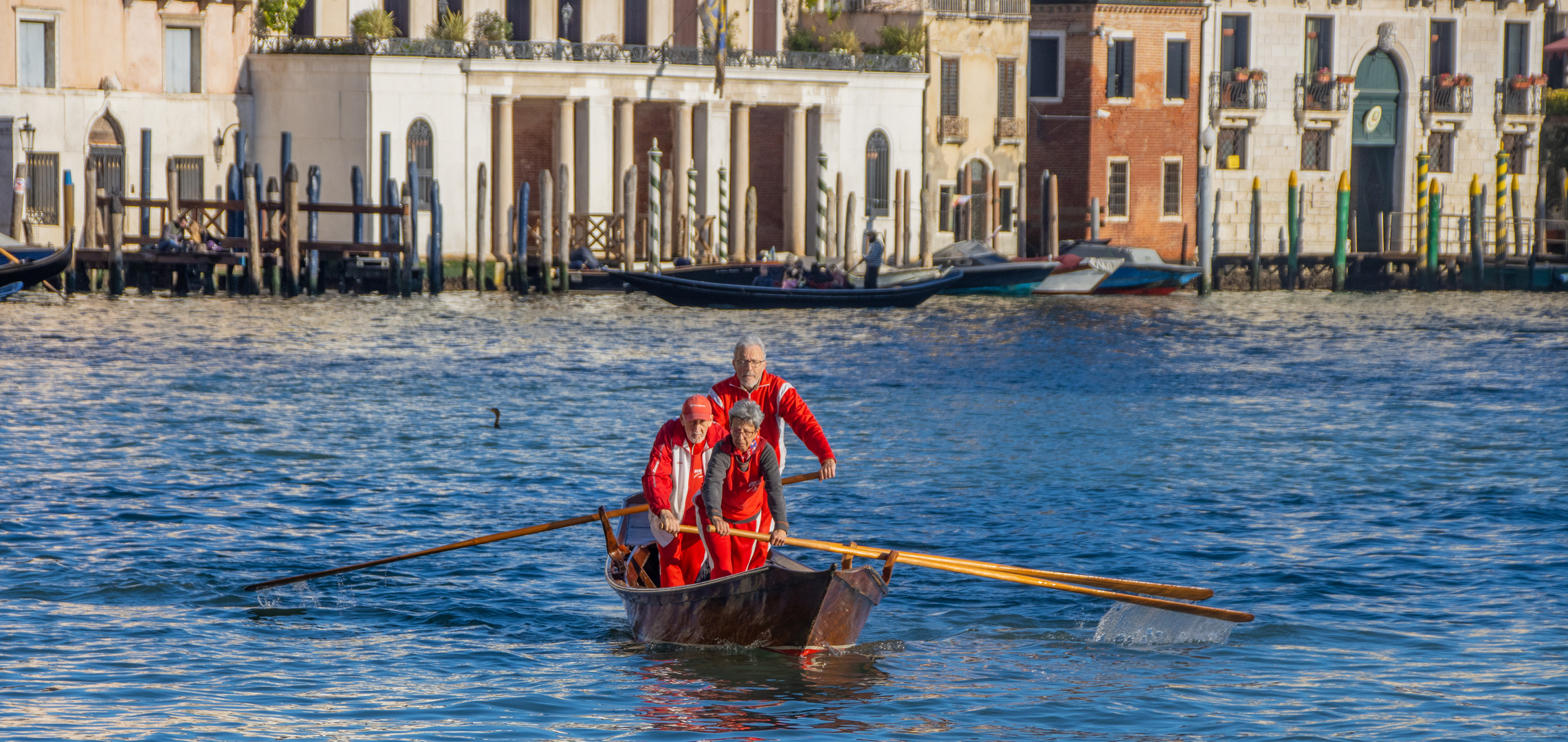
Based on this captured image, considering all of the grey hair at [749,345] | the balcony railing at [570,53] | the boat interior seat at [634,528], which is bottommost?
the boat interior seat at [634,528]

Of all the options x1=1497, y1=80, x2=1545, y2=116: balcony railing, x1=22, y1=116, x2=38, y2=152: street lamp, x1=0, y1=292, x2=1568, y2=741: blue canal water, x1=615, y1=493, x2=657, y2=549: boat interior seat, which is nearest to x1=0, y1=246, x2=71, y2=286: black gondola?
x1=0, y1=292, x2=1568, y2=741: blue canal water

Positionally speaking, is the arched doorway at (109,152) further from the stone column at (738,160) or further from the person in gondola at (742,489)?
the person in gondola at (742,489)

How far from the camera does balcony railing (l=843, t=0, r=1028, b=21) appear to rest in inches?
2002

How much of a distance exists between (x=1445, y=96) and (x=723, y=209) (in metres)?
20.3

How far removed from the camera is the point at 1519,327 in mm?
39750

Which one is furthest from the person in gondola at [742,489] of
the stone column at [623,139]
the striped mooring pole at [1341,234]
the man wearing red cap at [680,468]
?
the striped mooring pole at [1341,234]

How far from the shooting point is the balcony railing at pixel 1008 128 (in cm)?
5191

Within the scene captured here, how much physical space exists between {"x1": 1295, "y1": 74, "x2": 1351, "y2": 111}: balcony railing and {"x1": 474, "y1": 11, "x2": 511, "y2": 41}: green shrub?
794 inches

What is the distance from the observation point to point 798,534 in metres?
16.3

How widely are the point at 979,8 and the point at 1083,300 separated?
8.66 metres

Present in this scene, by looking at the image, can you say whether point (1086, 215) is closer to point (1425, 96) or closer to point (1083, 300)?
point (1083, 300)

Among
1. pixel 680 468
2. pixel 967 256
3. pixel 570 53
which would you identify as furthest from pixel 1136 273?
pixel 680 468

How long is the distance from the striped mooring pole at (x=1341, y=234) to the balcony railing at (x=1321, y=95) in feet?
12.8

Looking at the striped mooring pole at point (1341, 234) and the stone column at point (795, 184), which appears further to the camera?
the striped mooring pole at point (1341, 234)
